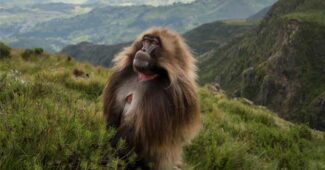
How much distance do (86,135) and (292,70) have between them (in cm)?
12963

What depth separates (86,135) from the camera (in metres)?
4.06

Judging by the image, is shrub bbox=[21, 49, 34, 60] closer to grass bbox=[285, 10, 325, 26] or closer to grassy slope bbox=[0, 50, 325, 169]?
grassy slope bbox=[0, 50, 325, 169]

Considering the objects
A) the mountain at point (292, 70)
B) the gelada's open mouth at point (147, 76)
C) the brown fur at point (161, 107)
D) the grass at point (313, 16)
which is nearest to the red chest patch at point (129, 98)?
the brown fur at point (161, 107)

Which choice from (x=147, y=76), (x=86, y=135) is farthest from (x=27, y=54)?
(x=86, y=135)

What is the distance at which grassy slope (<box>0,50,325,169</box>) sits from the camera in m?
3.93

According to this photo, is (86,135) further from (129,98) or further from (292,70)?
(292,70)

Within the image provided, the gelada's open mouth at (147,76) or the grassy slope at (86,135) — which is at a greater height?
the gelada's open mouth at (147,76)

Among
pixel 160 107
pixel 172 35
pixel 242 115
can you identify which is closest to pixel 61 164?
pixel 160 107

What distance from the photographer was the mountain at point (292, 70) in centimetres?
11586

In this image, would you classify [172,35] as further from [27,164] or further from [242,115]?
[242,115]

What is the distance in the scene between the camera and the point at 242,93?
142 m

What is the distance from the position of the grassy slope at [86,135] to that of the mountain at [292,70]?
9793cm

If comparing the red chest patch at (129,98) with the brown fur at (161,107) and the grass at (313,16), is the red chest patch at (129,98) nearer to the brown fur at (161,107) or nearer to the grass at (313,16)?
the brown fur at (161,107)

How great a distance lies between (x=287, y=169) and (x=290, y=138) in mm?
1836
